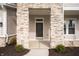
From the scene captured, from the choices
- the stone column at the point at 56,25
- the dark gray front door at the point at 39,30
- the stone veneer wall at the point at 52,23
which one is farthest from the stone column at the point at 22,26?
the dark gray front door at the point at 39,30

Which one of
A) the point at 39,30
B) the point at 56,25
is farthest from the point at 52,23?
the point at 39,30

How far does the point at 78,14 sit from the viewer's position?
34.0 feet

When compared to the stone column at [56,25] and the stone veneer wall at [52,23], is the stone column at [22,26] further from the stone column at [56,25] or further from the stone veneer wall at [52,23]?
the stone column at [56,25]

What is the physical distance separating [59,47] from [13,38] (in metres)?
3.56

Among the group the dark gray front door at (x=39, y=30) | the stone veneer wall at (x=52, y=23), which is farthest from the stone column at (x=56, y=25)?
the dark gray front door at (x=39, y=30)

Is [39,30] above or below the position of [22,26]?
below

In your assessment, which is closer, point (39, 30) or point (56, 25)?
point (56, 25)

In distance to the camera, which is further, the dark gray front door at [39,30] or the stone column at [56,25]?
the dark gray front door at [39,30]

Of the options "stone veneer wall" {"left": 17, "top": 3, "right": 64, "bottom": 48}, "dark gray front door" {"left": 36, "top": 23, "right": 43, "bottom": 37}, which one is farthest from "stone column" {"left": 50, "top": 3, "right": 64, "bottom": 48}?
"dark gray front door" {"left": 36, "top": 23, "right": 43, "bottom": 37}

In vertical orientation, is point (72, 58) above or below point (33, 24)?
below

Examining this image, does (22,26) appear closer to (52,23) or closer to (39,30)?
(52,23)

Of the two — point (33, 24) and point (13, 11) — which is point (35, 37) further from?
point (13, 11)

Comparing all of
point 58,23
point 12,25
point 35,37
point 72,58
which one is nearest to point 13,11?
point 12,25

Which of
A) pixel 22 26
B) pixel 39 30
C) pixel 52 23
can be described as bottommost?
pixel 39 30
